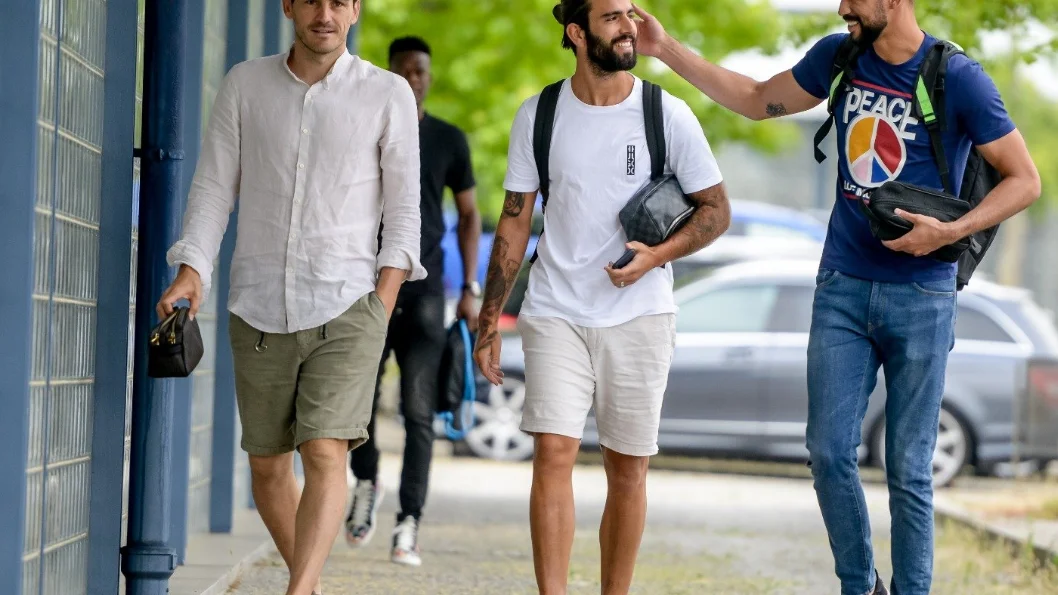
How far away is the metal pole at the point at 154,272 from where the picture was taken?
5.84 m

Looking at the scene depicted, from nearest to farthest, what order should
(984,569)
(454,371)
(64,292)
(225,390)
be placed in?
(64,292) < (454,371) < (225,390) < (984,569)

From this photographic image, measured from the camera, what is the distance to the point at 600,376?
5973mm

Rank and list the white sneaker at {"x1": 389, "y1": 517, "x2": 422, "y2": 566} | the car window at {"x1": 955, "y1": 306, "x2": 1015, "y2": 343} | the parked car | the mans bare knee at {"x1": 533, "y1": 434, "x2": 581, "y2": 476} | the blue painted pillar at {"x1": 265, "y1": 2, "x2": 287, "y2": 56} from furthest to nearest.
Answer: the car window at {"x1": 955, "y1": 306, "x2": 1015, "y2": 343}
the parked car
the blue painted pillar at {"x1": 265, "y1": 2, "x2": 287, "y2": 56}
the white sneaker at {"x1": 389, "y1": 517, "x2": 422, "y2": 566}
the mans bare knee at {"x1": 533, "y1": 434, "x2": 581, "y2": 476}

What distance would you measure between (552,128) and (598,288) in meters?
0.56

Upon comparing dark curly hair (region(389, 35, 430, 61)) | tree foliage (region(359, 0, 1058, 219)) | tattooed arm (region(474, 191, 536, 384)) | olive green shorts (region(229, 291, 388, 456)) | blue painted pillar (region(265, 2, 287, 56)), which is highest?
tree foliage (region(359, 0, 1058, 219))

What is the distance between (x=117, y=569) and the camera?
19.4 ft

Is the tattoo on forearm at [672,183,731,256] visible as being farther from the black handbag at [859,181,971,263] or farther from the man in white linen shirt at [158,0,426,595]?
the man in white linen shirt at [158,0,426,595]

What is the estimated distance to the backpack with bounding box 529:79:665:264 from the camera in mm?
5941

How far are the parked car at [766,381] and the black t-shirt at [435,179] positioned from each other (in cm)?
592

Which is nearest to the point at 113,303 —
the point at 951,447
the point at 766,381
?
the point at 766,381

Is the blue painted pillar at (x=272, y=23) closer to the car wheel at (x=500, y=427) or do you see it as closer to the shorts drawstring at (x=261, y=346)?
the shorts drawstring at (x=261, y=346)

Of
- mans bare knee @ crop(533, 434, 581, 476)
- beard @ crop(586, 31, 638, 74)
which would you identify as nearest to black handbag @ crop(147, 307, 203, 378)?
mans bare knee @ crop(533, 434, 581, 476)

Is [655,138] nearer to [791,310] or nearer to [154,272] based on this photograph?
[154,272]

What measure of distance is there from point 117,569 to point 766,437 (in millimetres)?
8942
